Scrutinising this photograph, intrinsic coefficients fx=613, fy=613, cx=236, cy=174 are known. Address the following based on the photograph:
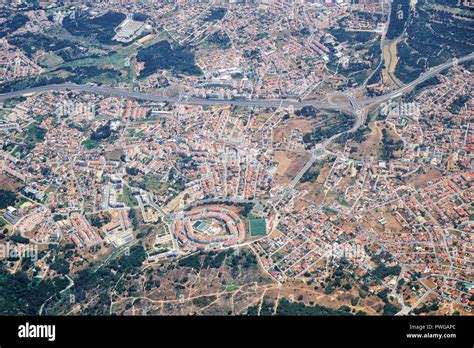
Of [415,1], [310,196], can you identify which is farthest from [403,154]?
[415,1]

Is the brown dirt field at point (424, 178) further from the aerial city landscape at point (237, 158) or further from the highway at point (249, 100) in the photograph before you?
the highway at point (249, 100)

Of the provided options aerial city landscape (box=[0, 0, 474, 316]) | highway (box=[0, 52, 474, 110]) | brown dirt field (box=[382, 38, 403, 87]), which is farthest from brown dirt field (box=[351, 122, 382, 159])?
brown dirt field (box=[382, 38, 403, 87])

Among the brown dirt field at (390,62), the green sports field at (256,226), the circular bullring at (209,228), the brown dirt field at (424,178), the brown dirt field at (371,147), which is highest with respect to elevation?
the brown dirt field at (390,62)

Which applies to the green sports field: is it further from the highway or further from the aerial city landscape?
the highway

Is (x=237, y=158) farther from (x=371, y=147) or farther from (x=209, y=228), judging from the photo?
(x=371, y=147)

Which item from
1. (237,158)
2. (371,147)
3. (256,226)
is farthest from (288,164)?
(256,226)

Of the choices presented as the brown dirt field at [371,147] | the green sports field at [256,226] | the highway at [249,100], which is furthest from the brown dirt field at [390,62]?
the green sports field at [256,226]

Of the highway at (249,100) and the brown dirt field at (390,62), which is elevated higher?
the brown dirt field at (390,62)
